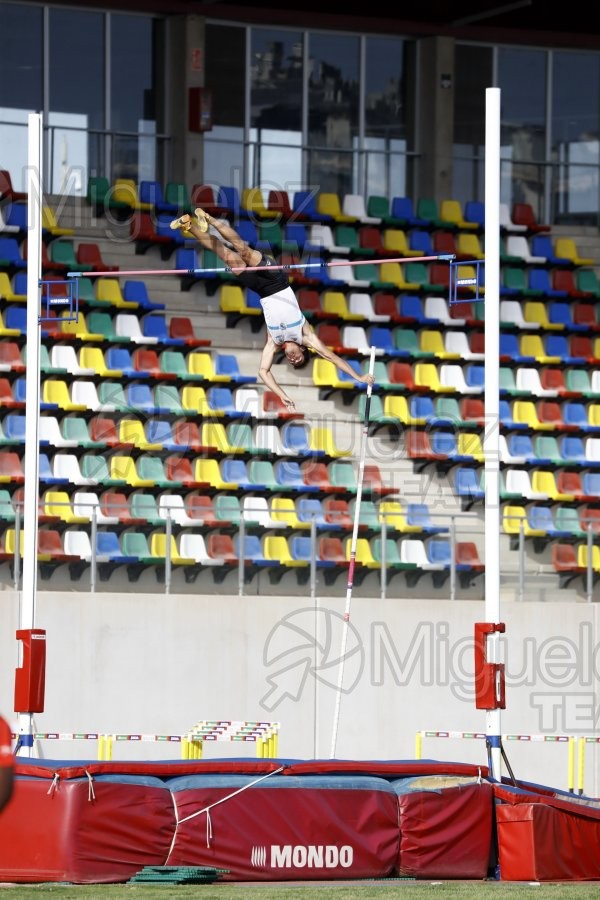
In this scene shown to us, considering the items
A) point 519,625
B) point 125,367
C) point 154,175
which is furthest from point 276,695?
point 154,175

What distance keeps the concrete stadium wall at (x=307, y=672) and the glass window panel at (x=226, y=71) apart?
26.6 feet

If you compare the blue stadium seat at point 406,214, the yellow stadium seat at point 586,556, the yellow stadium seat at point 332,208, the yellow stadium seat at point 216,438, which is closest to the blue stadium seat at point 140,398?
the yellow stadium seat at point 216,438

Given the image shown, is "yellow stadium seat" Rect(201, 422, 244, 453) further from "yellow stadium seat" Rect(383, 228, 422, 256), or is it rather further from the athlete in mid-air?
the athlete in mid-air

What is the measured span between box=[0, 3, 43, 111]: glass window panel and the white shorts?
9.59 m

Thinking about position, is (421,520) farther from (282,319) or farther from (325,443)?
(282,319)

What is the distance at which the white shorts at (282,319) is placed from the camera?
12.2 metres

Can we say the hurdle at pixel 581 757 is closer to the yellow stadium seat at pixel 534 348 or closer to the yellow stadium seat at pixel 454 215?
the yellow stadium seat at pixel 534 348

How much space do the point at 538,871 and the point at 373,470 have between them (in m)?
8.19

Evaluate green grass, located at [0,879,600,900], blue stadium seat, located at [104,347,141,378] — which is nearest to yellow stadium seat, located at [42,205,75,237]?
blue stadium seat, located at [104,347,141,378]

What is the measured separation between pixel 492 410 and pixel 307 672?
477 cm

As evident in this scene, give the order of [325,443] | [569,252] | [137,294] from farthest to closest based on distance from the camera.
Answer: [569,252], [137,294], [325,443]

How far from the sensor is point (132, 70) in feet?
70.8

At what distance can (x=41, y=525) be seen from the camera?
51.3 feet

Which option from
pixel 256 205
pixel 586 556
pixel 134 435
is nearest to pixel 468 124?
pixel 256 205
